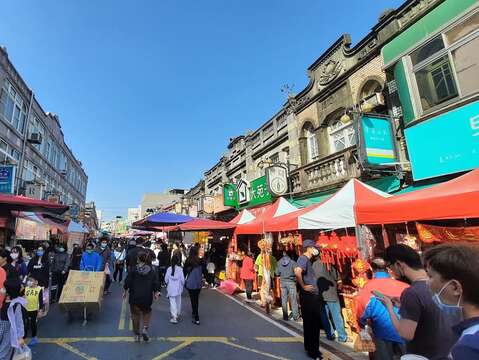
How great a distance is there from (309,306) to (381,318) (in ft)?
6.29

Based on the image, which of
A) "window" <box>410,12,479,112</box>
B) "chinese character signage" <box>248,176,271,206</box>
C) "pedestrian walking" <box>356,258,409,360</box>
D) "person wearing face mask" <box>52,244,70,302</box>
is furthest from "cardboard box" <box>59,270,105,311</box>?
"window" <box>410,12,479,112</box>

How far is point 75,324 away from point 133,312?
247 centimetres

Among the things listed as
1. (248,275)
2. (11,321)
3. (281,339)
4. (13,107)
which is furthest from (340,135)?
(13,107)

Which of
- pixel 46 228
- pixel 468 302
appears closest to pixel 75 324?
pixel 468 302

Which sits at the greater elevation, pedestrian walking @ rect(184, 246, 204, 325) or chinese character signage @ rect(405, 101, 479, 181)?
chinese character signage @ rect(405, 101, 479, 181)

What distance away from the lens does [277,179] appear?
47.6 ft

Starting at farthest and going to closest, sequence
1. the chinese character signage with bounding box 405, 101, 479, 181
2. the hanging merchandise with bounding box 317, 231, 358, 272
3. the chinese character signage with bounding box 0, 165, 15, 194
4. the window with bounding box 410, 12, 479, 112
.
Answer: the chinese character signage with bounding box 0, 165, 15, 194 < the window with bounding box 410, 12, 479, 112 < the hanging merchandise with bounding box 317, 231, 358, 272 < the chinese character signage with bounding box 405, 101, 479, 181

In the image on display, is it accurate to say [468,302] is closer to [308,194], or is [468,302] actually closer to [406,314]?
[406,314]

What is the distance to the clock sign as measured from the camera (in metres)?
14.4

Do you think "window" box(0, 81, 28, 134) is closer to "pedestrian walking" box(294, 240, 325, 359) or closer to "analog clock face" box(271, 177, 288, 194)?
"analog clock face" box(271, 177, 288, 194)

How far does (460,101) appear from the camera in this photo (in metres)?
7.32

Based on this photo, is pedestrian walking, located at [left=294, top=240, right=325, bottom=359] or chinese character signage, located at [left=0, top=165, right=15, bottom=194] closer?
pedestrian walking, located at [left=294, top=240, right=325, bottom=359]

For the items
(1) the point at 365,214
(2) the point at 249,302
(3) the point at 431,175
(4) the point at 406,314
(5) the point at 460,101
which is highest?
(5) the point at 460,101

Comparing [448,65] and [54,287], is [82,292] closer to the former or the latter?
[54,287]
